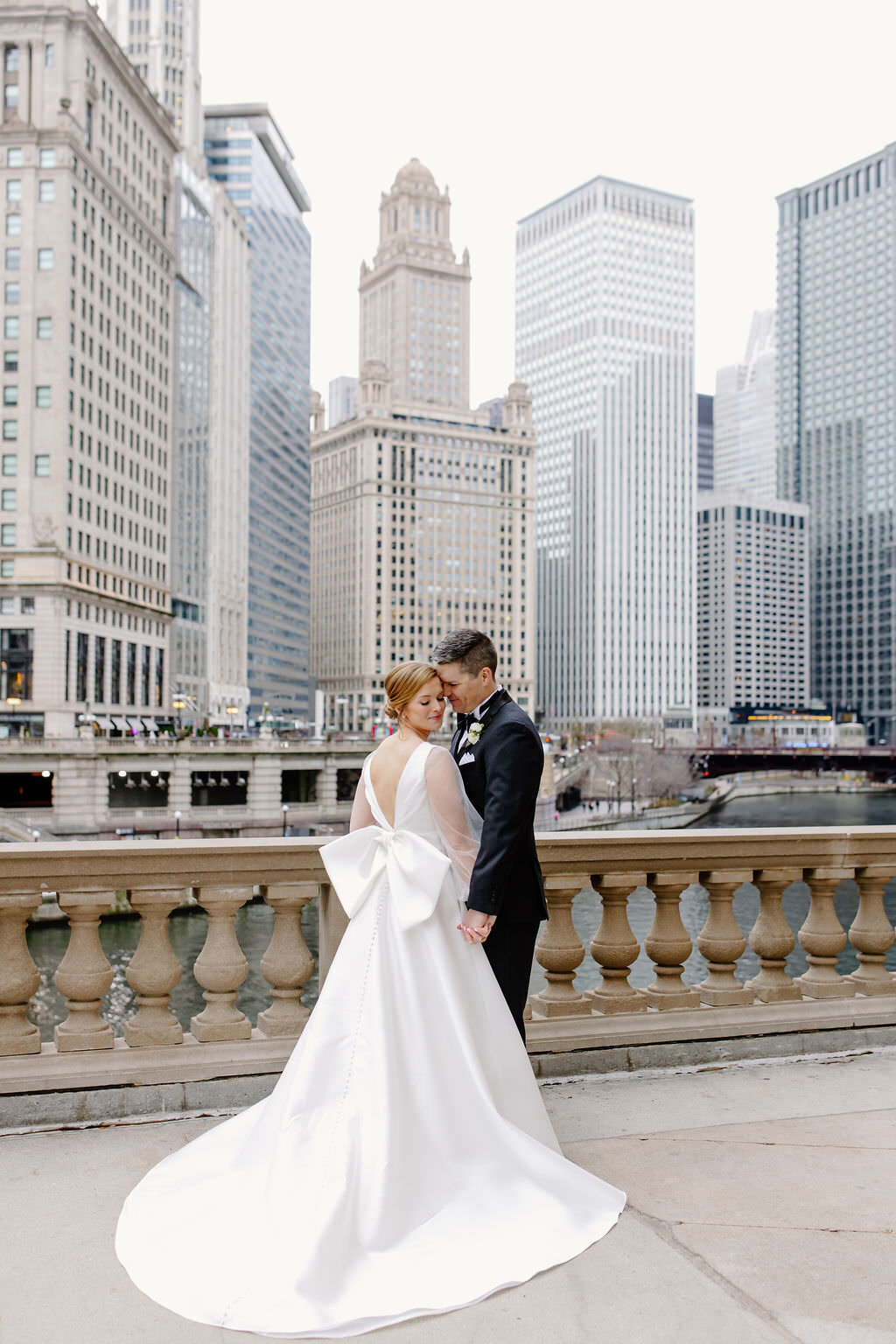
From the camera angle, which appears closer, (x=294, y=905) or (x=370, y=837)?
(x=370, y=837)

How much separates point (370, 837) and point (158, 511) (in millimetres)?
101817

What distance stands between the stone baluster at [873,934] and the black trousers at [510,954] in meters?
2.80

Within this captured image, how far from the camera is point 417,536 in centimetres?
17700

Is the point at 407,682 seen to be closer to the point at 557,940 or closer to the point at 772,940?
the point at 557,940

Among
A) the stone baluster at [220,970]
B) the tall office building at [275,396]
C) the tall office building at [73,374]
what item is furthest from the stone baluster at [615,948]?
the tall office building at [275,396]

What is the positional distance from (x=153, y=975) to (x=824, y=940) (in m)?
4.07

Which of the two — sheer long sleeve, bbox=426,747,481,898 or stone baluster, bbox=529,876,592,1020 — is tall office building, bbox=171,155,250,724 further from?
sheer long sleeve, bbox=426,747,481,898

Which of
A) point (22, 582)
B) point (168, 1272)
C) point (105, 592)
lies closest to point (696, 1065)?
point (168, 1272)

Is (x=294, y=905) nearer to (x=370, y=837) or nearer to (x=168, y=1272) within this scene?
(x=370, y=837)

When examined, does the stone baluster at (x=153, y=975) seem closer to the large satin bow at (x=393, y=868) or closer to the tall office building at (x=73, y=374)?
the large satin bow at (x=393, y=868)

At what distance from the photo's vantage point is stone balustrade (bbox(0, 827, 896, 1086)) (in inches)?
225

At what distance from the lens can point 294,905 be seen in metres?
6.05

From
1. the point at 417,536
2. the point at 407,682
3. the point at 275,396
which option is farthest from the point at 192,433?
the point at 407,682

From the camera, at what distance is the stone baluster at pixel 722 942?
21.8 feet
